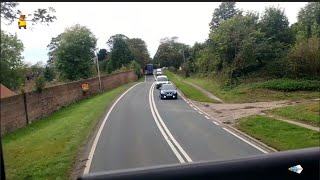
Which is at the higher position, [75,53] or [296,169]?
[75,53]

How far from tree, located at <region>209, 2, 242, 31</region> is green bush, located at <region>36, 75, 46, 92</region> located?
3.57ft

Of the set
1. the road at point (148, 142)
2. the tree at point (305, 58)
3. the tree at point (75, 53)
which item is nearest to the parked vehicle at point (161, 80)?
the road at point (148, 142)

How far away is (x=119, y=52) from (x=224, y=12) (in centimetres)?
71

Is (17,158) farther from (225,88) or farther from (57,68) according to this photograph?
(225,88)

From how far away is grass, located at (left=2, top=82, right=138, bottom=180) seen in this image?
6.48 ft

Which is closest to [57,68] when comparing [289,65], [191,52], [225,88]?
[191,52]

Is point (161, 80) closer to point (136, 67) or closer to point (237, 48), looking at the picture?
point (136, 67)

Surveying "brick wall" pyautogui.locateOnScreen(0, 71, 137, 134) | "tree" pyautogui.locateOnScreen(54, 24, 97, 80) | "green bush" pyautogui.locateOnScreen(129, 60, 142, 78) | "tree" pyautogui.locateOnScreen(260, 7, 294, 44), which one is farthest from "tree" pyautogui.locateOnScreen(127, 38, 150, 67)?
"tree" pyautogui.locateOnScreen(260, 7, 294, 44)

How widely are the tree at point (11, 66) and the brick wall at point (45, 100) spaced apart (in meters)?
0.07

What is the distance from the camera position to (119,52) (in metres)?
2.57

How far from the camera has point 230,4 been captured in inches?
93.2

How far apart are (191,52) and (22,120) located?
1.38 meters

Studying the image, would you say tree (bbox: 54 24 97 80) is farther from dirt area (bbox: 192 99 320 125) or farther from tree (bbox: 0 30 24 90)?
dirt area (bbox: 192 99 320 125)

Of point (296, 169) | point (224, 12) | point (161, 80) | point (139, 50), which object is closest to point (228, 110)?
point (161, 80)
